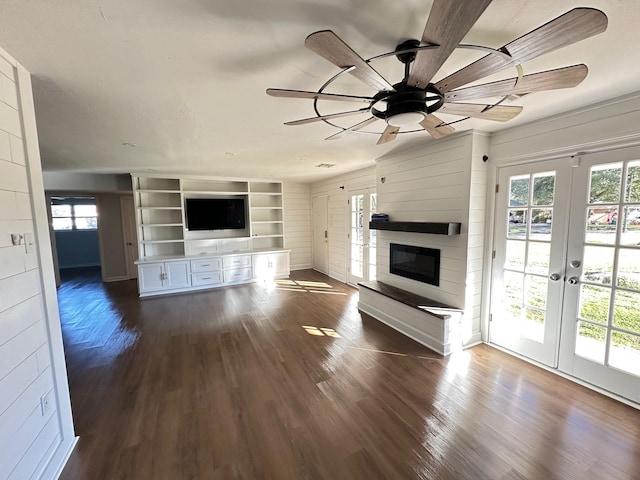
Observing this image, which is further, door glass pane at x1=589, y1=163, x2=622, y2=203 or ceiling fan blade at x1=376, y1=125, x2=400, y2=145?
door glass pane at x1=589, y1=163, x2=622, y2=203

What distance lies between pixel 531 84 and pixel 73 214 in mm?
10749

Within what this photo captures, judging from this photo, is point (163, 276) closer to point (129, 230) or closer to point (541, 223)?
point (129, 230)

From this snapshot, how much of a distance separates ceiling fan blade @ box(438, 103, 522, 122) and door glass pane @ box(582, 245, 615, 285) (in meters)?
1.48

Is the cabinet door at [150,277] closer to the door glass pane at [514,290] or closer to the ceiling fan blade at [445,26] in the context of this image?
the ceiling fan blade at [445,26]

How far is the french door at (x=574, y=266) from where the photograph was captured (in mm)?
2102

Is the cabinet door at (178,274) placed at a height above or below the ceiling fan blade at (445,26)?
below

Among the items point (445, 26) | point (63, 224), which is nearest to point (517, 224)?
point (445, 26)

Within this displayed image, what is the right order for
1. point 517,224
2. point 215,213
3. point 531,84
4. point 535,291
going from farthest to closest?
point 215,213
point 517,224
point 535,291
point 531,84

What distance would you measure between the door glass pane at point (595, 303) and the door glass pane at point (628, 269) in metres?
0.12

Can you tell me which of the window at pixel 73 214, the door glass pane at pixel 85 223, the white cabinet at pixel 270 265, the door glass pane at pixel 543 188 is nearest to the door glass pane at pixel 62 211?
the window at pixel 73 214

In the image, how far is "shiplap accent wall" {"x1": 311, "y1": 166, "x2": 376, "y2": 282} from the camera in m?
5.36

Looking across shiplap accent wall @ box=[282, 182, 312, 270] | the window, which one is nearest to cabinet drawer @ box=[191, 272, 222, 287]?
shiplap accent wall @ box=[282, 182, 312, 270]

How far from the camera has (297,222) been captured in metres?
7.17

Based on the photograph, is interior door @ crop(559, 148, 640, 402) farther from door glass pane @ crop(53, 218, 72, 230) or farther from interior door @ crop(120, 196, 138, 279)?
door glass pane @ crop(53, 218, 72, 230)
